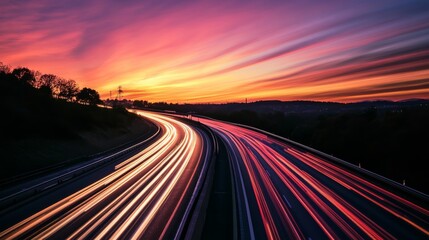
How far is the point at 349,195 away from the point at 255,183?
698 centimetres

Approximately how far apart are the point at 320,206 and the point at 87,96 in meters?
111

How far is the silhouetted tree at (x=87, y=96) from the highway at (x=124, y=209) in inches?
3483

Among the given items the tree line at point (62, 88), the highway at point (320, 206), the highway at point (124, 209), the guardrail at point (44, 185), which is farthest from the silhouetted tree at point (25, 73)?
the highway at point (320, 206)

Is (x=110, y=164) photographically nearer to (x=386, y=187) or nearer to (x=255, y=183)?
(x=255, y=183)

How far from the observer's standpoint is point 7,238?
14.9 m

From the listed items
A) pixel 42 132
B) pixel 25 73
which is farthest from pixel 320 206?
pixel 25 73

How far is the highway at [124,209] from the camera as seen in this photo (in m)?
15.6

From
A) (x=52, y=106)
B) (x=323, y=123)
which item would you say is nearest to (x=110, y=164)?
(x=52, y=106)

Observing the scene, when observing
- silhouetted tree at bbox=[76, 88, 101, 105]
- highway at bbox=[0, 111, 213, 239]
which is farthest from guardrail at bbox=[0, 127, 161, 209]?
silhouetted tree at bbox=[76, 88, 101, 105]

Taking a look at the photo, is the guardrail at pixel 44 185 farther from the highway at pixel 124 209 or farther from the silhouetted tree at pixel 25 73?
the silhouetted tree at pixel 25 73

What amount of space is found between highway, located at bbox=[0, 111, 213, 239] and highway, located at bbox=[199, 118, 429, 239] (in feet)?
11.0

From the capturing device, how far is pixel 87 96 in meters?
120

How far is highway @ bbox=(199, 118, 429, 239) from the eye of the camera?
624 inches

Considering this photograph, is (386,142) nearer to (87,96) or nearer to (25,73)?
(25,73)
